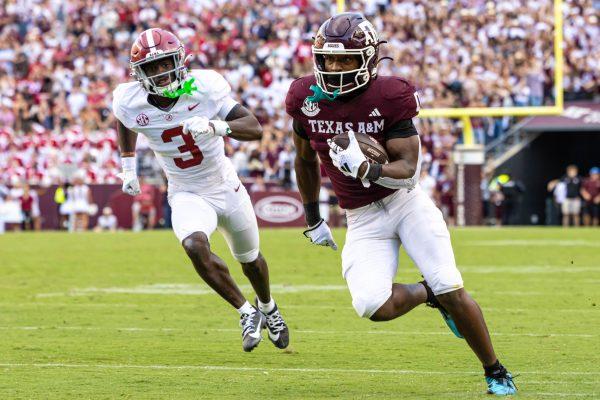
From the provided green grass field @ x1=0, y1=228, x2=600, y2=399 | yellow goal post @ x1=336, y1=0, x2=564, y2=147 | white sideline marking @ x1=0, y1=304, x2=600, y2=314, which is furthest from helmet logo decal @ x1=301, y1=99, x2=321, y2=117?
yellow goal post @ x1=336, y1=0, x2=564, y2=147

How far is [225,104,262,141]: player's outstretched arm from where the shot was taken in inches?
277

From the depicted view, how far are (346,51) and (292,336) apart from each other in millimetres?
2904

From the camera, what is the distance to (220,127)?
6820 mm

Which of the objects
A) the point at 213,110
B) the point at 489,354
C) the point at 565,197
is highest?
the point at 213,110

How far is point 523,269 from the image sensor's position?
529 inches

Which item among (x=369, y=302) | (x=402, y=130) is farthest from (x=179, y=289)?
(x=402, y=130)

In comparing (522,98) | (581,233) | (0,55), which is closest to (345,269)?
(581,233)

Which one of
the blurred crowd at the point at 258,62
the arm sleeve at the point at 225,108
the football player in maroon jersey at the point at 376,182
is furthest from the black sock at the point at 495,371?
the blurred crowd at the point at 258,62

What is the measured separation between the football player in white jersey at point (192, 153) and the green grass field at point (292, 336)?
44 centimetres

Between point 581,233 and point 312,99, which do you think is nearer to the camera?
point 312,99

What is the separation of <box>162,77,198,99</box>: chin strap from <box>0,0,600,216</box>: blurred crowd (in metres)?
13.2

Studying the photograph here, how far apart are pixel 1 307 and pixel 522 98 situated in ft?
44.1

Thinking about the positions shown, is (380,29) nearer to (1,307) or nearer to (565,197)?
(565,197)

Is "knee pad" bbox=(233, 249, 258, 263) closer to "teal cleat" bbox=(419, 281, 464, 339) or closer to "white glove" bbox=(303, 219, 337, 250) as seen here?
"white glove" bbox=(303, 219, 337, 250)
